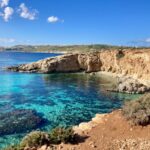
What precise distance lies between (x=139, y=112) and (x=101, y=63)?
5696cm

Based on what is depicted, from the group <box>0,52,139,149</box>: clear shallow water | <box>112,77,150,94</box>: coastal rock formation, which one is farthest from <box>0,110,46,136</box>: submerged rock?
<box>112,77,150,94</box>: coastal rock formation

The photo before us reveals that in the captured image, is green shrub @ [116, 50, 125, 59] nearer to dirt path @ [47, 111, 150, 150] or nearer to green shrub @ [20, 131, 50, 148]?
dirt path @ [47, 111, 150, 150]

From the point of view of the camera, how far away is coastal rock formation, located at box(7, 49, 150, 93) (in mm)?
59122

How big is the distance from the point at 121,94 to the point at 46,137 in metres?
29.9

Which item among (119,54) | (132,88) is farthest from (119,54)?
(132,88)

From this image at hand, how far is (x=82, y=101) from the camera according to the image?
3731cm

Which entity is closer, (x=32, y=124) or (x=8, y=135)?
(x=8, y=135)

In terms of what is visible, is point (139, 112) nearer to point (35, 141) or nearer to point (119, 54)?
point (35, 141)

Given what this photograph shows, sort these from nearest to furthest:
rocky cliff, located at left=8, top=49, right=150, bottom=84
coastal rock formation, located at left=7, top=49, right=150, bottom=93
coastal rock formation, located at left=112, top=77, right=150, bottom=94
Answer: coastal rock formation, located at left=112, top=77, right=150, bottom=94 < coastal rock formation, located at left=7, top=49, right=150, bottom=93 < rocky cliff, located at left=8, top=49, right=150, bottom=84

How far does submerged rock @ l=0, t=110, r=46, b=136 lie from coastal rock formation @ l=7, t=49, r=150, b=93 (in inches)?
1285

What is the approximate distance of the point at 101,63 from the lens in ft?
238

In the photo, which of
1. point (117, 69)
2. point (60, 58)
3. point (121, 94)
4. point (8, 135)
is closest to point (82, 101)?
point (121, 94)

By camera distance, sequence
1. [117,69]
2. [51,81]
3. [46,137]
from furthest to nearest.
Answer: [117,69]
[51,81]
[46,137]

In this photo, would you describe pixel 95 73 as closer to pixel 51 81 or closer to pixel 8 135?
pixel 51 81
